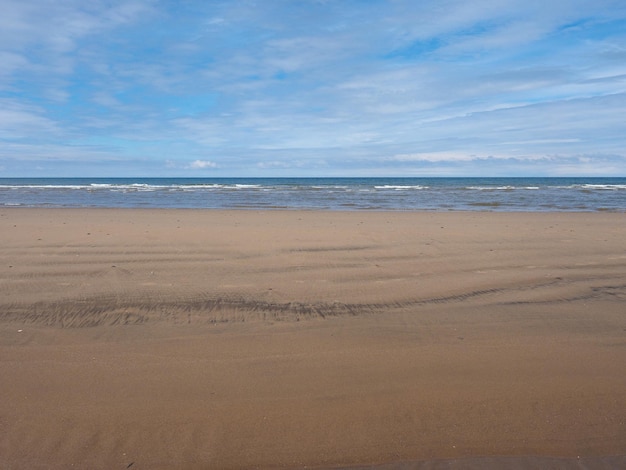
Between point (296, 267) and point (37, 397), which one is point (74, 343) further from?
point (296, 267)

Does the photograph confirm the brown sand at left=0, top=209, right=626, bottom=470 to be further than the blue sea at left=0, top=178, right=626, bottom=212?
No

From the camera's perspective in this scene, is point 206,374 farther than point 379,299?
No

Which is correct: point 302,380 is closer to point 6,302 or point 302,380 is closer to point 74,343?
point 74,343

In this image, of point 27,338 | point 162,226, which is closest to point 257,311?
point 27,338

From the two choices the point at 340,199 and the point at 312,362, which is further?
the point at 340,199

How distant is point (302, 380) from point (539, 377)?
1.85 meters

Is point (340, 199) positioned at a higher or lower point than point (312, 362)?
higher

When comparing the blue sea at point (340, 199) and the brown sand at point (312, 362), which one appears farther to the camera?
the blue sea at point (340, 199)

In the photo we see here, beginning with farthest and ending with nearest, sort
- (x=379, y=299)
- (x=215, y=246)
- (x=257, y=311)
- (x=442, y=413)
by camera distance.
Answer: (x=215, y=246)
(x=379, y=299)
(x=257, y=311)
(x=442, y=413)

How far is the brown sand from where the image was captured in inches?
124

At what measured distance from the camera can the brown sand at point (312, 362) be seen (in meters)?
3.15

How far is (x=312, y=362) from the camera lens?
4320 millimetres

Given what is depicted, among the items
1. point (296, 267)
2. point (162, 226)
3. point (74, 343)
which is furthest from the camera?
point (162, 226)

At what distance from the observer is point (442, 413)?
11.5ft
